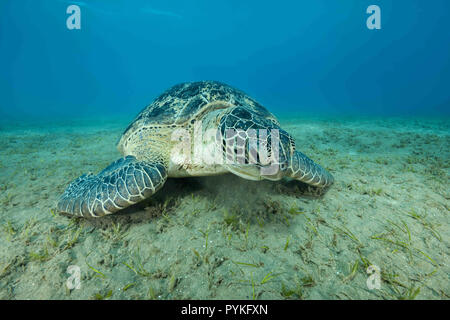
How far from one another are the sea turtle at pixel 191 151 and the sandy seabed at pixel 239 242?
357 mm

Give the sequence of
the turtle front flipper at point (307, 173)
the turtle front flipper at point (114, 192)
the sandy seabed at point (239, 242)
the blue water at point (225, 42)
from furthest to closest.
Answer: the blue water at point (225, 42) < the turtle front flipper at point (307, 173) < the turtle front flipper at point (114, 192) < the sandy seabed at point (239, 242)

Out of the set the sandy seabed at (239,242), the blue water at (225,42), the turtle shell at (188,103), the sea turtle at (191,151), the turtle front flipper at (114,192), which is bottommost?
the sandy seabed at (239,242)

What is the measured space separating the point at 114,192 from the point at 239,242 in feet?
5.37

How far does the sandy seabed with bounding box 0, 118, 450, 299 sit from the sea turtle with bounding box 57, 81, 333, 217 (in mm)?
357

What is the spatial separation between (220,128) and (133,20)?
11354 cm

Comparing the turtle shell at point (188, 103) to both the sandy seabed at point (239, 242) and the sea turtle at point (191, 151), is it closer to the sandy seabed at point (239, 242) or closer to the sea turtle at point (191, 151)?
the sea turtle at point (191, 151)

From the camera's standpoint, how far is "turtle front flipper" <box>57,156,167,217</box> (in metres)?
2.36

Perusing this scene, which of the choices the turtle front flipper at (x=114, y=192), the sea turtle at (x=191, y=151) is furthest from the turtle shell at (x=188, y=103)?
the turtle front flipper at (x=114, y=192)

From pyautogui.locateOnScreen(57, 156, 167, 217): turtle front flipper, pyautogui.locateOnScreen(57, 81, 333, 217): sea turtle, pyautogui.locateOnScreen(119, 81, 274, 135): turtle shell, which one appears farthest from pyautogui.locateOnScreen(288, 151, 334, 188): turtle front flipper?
pyautogui.locateOnScreen(57, 156, 167, 217): turtle front flipper

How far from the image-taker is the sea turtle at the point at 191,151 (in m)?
2.16

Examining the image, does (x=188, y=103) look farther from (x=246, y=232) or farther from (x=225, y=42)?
(x=225, y=42)

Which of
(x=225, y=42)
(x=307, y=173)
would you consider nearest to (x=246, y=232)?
(x=307, y=173)

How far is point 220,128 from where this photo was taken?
2.58 meters

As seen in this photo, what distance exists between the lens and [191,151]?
9.96 feet
